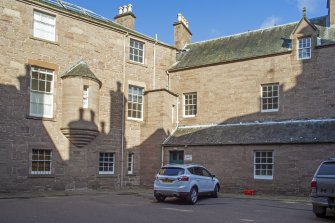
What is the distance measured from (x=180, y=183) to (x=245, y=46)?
1287cm

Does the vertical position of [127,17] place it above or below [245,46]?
above

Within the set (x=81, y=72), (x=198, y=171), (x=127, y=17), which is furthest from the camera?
(x=127, y=17)

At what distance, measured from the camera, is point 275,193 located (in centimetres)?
2136

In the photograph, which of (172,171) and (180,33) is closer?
(172,171)

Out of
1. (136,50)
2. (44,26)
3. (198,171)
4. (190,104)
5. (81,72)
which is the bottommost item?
(198,171)

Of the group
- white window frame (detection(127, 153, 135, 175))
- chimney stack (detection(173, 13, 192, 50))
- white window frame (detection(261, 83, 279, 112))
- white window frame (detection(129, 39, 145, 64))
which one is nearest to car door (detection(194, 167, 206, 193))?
white window frame (detection(261, 83, 279, 112))

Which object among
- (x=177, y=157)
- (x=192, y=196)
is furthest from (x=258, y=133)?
(x=192, y=196)

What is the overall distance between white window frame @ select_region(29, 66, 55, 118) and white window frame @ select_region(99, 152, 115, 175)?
4.18 metres

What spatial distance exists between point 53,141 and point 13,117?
250cm

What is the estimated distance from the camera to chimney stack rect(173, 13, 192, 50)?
3131 centimetres

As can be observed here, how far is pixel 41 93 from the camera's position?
21156mm

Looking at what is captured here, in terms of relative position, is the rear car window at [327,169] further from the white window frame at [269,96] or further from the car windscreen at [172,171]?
the white window frame at [269,96]

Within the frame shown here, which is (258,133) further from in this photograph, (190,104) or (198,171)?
(198,171)

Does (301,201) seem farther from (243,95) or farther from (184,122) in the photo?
(184,122)
